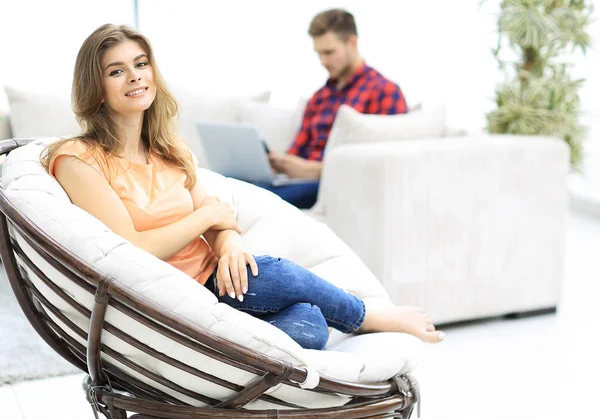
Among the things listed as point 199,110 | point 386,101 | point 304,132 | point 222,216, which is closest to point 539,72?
point 386,101

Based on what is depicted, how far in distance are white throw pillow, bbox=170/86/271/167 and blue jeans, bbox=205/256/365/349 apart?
2495 mm

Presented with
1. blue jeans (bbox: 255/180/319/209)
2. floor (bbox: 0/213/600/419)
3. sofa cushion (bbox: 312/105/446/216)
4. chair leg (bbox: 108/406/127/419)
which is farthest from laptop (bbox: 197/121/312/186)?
chair leg (bbox: 108/406/127/419)

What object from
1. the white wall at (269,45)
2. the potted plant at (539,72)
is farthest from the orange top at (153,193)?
the white wall at (269,45)

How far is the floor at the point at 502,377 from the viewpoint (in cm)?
247

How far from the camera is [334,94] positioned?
3.73 m

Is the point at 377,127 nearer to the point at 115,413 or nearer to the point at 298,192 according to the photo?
the point at 298,192

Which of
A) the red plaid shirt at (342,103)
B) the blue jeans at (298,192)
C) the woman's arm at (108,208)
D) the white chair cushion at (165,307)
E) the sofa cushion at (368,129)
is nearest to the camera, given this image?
the white chair cushion at (165,307)

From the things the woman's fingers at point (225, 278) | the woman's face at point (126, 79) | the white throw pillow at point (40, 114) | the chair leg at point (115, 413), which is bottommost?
the chair leg at point (115, 413)

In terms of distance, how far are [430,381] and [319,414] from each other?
126 centimetres

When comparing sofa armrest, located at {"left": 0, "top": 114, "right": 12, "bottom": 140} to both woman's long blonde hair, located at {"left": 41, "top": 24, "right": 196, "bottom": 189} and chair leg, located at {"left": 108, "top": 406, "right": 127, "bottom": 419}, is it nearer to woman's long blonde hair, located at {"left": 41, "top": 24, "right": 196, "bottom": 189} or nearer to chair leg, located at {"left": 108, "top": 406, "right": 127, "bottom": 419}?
woman's long blonde hair, located at {"left": 41, "top": 24, "right": 196, "bottom": 189}

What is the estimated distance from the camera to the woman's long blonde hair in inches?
67.0

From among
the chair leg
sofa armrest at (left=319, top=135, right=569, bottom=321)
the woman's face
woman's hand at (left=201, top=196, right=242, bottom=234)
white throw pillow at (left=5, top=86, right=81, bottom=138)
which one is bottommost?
sofa armrest at (left=319, top=135, right=569, bottom=321)

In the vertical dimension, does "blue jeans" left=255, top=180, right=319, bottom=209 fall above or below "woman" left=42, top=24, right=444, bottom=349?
below

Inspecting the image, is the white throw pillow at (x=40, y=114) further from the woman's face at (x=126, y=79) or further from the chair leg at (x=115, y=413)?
the chair leg at (x=115, y=413)
